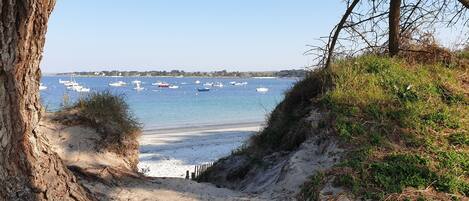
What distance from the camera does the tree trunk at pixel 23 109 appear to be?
4457 millimetres

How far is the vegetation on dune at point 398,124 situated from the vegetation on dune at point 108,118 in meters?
3.37

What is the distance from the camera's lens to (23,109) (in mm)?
4746

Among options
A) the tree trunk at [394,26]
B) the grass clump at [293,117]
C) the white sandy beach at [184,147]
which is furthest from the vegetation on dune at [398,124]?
the white sandy beach at [184,147]

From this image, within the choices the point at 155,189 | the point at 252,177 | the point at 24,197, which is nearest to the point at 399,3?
the point at 252,177

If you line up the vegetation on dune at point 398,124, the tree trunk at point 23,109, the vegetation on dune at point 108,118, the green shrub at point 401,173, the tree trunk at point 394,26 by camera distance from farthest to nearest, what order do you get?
the tree trunk at point 394,26 < the vegetation on dune at point 108,118 < the vegetation on dune at point 398,124 < the green shrub at point 401,173 < the tree trunk at point 23,109

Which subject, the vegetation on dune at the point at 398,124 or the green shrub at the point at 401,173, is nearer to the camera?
the green shrub at the point at 401,173

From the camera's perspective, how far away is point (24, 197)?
16.0 ft

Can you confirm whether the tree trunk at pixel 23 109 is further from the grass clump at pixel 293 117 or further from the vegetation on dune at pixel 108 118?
the grass clump at pixel 293 117

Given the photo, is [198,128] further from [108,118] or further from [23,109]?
[23,109]

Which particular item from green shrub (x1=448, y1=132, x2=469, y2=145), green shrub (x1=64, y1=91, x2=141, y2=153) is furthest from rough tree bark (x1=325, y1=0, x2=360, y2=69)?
green shrub (x1=64, y1=91, x2=141, y2=153)

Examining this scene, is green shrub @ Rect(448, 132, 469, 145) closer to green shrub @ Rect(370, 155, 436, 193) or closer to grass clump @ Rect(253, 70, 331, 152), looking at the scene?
green shrub @ Rect(370, 155, 436, 193)

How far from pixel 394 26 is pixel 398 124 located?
3657 millimetres

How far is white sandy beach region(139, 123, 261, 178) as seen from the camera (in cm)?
2092

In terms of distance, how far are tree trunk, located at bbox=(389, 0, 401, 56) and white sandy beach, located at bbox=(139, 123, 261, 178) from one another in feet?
20.8
